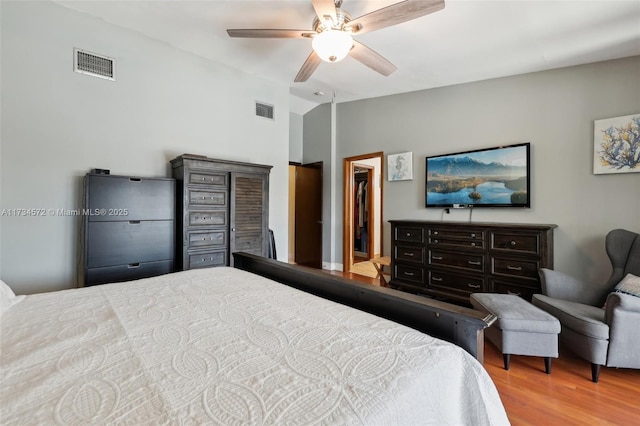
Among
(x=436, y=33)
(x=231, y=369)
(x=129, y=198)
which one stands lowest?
(x=231, y=369)

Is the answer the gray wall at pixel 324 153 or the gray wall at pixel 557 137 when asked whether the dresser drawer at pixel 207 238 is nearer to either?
the gray wall at pixel 324 153

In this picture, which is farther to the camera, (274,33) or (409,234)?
(409,234)

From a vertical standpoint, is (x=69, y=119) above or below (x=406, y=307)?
above

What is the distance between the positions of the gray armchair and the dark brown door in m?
3.56

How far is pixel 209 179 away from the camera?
3078 mm

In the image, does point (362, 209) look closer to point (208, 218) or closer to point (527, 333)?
point (208, 218)

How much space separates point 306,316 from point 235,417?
1.80 feet

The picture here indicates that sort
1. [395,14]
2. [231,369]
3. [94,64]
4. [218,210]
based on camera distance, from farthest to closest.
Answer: [218,210] → [94,64] → [395,14] → [231,369]

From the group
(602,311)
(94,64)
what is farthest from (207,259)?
(602,311)

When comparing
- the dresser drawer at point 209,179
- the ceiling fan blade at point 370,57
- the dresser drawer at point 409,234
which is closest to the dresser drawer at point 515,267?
the dresser drawer at point 409,234

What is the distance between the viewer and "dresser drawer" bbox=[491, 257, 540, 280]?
276 centimetres

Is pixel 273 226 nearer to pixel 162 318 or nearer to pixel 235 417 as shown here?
pixel 162 318

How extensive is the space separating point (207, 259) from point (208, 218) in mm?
450

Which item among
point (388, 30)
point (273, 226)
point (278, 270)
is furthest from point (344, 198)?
point (278, 270)
